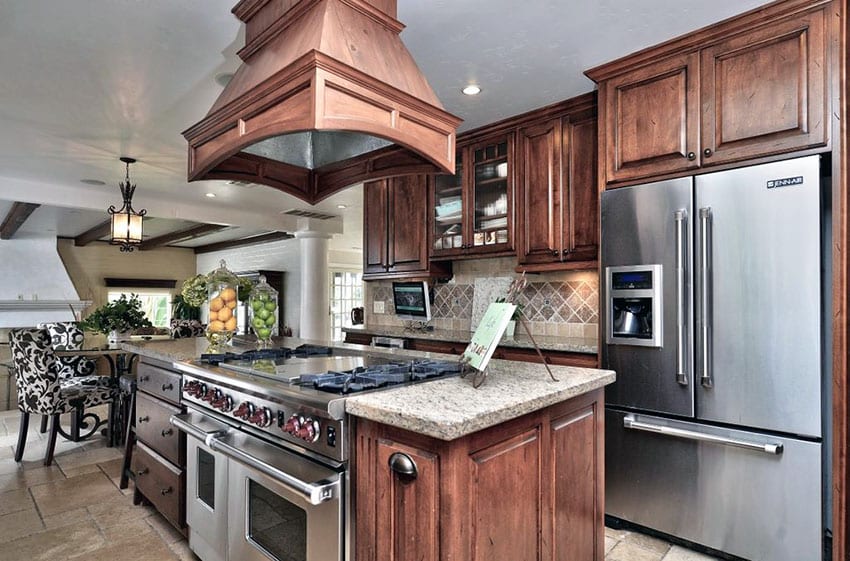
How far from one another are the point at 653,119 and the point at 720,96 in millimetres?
305

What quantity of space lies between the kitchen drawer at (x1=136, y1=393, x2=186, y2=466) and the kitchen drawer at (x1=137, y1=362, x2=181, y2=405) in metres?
0.04

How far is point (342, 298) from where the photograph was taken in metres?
9.78

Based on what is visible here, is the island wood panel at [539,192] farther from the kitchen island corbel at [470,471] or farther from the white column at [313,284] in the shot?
the white column at [313,284]

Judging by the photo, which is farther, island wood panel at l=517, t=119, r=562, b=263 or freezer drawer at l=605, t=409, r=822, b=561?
island wood panel at l=517, t=119, r=562, b=263

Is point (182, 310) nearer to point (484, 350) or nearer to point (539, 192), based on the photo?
point (539, 192)

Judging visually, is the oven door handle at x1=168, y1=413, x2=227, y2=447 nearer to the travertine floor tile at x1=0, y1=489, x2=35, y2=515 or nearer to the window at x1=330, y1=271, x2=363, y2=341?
the travertine floor tile at x1=0, y1=489, x2=35, y2=515

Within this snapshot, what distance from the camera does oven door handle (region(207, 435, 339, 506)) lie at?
1.29 meters

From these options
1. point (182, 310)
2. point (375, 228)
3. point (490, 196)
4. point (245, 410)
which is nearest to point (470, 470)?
point (245, 410)

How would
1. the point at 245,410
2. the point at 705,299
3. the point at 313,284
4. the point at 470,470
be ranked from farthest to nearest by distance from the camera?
the point at 313,284, the point at 705,299, the point at 245,410, the point at 470,470

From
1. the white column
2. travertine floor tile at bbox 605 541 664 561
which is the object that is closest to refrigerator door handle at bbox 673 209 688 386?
travertine floor tile at bbox 605 541 664 561

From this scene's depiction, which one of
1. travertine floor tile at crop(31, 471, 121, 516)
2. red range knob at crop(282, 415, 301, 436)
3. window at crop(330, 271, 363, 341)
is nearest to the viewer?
red range knob at crop(282, 415, 301, 436)

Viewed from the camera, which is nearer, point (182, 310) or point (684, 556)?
point (684, 556)

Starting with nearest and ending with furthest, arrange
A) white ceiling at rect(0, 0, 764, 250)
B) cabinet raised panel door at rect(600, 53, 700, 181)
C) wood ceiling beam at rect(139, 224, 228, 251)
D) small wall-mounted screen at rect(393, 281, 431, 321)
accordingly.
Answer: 1. white ceiling at rect(0, 0, 764, 250)
2. cabinet raised panel door at rect(600, 53, 700, 181)
3. small wall-mounted screen at rect(393, 281, 431, 321)
4. wood ceiling beam at rect(139, 224, 228, 251)

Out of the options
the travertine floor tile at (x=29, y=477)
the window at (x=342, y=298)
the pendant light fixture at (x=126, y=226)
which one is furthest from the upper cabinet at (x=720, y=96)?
the window at (x=342, y=298)
